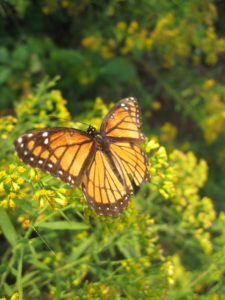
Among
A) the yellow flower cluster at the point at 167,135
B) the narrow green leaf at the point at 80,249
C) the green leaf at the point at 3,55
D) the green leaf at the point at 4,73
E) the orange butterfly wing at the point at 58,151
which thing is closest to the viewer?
the orange butterfly wing at the point at 58,151

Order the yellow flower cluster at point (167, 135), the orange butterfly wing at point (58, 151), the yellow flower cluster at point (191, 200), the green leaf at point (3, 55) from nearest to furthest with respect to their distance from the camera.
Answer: the orange butterfly wing at point (58, 151)
the yellow flower cluster at point (191, 200)
the green leaf at point (3, 55)
the yellow flower cluster at point (167, 135)

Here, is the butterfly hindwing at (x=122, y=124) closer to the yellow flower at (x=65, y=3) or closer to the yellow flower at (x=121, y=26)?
the yellow flower at (x=121, y=26)

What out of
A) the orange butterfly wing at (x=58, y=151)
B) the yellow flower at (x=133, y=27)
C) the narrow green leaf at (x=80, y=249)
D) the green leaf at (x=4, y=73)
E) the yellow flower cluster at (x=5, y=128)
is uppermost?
the yellow flower at (x=133, y=27)

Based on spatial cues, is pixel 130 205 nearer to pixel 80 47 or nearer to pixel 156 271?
pixel 156 271

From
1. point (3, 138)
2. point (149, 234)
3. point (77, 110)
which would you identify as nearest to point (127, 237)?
point (149, 234)

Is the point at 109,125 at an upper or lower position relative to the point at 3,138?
lower

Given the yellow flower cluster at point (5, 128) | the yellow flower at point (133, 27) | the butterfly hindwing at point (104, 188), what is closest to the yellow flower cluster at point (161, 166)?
the butterfly hindwing at point (104, 188)

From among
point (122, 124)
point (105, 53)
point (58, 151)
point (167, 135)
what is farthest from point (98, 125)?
point (167, 135)

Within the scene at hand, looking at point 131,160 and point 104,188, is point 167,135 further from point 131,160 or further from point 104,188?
point 104,188
